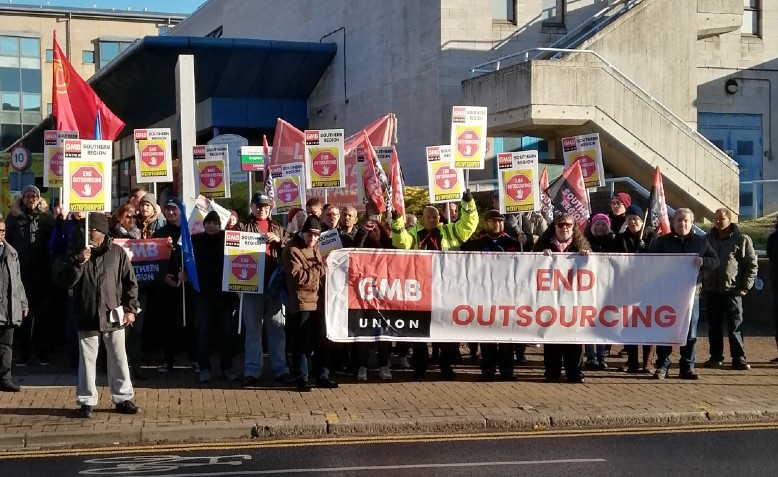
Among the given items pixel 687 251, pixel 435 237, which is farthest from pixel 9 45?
pixel 687 251

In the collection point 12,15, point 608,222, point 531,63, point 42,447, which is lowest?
point 42,447

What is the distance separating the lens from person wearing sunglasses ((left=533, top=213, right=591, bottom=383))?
12.0 metres

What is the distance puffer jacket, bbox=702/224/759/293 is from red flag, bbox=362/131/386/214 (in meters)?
4.11

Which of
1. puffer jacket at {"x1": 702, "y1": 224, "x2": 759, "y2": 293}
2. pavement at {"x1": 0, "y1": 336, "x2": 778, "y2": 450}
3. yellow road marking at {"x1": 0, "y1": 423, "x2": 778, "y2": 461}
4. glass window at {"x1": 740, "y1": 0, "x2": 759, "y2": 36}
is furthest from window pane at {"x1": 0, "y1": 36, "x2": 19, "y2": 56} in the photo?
yellow road marking at {"x1": 0, "y1": 423, "x2": 778, "y2": 461}

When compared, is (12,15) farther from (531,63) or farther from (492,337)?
(492,337)

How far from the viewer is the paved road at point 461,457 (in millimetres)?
8039

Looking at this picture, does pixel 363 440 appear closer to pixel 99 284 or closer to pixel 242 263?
pixel 99 284

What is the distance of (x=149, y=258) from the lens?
12062 millimetres

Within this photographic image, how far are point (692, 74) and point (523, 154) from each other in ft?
41.9

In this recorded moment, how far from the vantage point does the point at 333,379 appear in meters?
12.1

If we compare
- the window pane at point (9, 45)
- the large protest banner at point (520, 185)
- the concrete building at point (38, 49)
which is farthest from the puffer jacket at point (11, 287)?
the window pane at point (9, 45)

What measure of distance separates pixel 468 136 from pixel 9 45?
61.4 meters

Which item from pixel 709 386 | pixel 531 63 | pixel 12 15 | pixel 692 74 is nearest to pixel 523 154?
pixel 709 386

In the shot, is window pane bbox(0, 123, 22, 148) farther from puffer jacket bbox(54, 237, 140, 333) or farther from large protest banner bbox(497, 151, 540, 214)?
puffer jacket bbox(54, 237, 140, 333)
